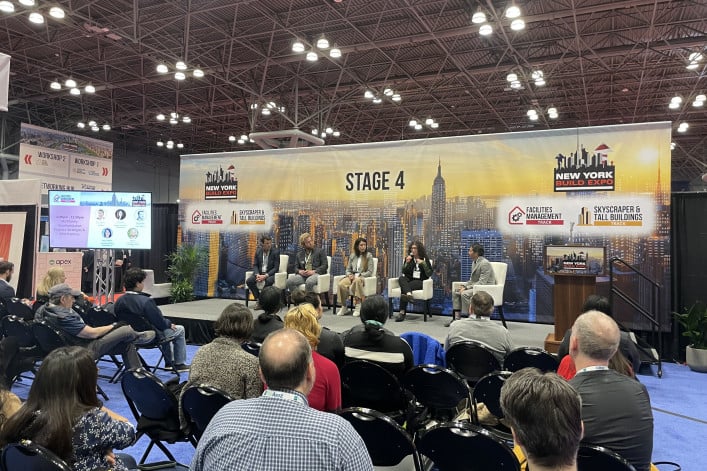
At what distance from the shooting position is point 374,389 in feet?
10.2

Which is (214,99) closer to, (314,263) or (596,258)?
(314,263)

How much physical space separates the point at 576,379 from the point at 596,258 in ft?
18.8

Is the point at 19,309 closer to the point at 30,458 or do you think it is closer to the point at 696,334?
the point at 30,458

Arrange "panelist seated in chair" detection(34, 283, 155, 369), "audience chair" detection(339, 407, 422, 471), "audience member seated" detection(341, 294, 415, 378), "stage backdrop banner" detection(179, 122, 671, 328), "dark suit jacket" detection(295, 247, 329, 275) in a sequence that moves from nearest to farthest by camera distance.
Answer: "audience chair" detection(339, 407, 422, 471)
"audience member seated" detection(341, 294, 415, 378)
"panelist seated in chair" detection(34, 283, 155, 369)
"stage backdrop banner" detection(179, 122, 671, 328)
"dark suit jacket" detection(295, 247, 329, 275)

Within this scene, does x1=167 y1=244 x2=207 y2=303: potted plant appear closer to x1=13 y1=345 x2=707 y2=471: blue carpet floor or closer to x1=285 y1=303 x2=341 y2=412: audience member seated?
x1=13 y1=345 x2=707 y2=471: blue carpet floor

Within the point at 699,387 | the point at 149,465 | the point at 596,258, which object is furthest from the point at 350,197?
the point at 149,465

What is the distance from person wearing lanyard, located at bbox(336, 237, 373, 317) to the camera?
8188 millimetres

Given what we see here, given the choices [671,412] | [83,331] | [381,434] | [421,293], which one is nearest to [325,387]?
[381,434]

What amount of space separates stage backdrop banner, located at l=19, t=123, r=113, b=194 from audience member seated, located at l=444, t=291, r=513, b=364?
13486 millimetres

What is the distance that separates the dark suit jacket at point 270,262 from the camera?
8820 millimetres

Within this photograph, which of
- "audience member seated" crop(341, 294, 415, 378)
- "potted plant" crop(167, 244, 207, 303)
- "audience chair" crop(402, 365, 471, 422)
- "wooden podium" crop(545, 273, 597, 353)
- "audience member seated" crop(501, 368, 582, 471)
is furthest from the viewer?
"potted plant" crop(167, 244, 207, 303)

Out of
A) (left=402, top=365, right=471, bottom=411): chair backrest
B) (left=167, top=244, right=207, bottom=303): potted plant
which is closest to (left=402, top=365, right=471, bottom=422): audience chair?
(left=402, top=365, right=471, bottom=411): chair backrest

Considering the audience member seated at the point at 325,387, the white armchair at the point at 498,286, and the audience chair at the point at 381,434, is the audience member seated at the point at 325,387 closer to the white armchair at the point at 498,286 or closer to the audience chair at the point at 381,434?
the audience chair at the point at 381,434

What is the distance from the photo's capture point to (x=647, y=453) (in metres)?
1.89
